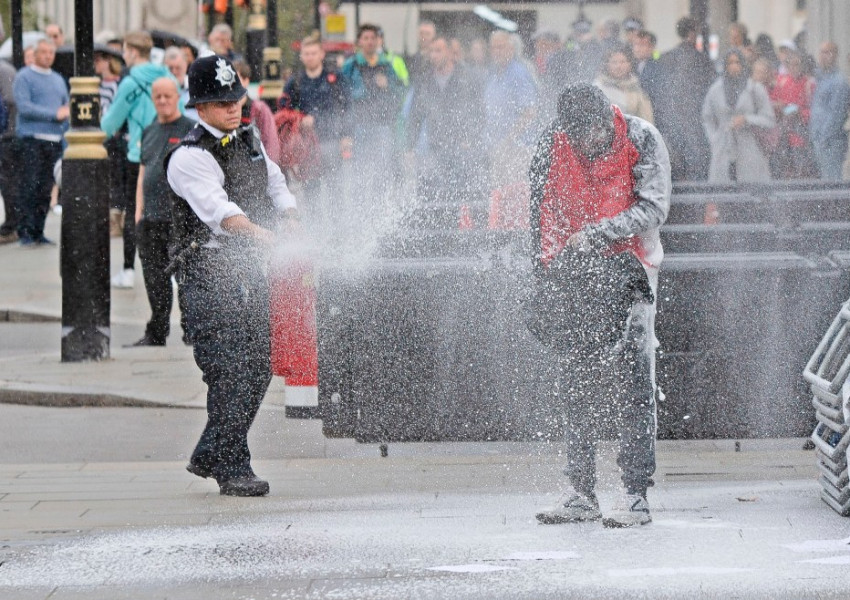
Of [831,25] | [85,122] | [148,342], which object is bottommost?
[148,342]

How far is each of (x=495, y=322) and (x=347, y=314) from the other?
64 centimetres

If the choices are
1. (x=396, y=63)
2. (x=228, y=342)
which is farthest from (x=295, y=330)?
(x=396, y=63)

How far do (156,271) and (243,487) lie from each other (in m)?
4.93

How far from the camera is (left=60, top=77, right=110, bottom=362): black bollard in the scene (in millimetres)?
11273

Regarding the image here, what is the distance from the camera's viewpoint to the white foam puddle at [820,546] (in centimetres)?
592

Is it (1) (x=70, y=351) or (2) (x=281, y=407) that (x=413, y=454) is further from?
(1) (x=70, y=351)

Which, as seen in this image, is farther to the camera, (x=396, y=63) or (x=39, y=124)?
(x=39, y=124)

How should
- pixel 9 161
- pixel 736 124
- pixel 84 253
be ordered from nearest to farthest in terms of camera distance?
pixel 84 253
pixel 736 124
pixel 9 161

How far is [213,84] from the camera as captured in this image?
732 cm

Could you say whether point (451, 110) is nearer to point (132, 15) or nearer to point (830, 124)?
point (830, 124)

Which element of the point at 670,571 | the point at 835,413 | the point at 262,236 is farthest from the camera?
the point at 262,236

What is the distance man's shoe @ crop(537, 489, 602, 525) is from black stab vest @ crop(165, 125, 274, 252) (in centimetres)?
176

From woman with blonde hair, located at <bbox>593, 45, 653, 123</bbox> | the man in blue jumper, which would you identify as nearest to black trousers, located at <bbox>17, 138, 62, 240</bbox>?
the man in blue jumper

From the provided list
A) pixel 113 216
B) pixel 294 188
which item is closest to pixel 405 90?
pixel 294 188
